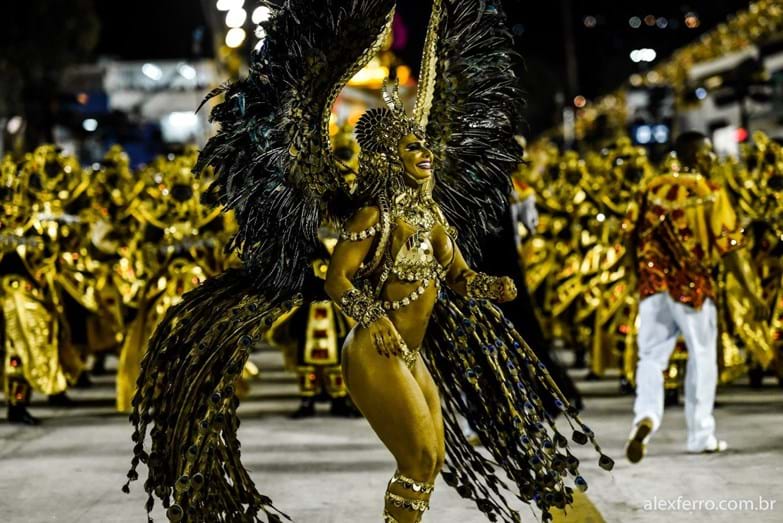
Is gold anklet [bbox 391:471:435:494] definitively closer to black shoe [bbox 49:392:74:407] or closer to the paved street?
the paved street

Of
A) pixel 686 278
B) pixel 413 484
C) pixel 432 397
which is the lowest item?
pixel 413 484

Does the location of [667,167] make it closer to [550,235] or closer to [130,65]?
[550,235]

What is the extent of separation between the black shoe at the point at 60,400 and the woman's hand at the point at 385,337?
7.73 meters

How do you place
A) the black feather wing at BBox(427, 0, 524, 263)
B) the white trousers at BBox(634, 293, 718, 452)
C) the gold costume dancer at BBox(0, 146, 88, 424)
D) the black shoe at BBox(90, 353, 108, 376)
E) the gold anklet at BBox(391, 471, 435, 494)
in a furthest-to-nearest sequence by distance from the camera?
the black shoe at BBox(90, 353, 108, 376), the gold costume dancer at BBox(0, 146, 88, 424), the white trousers at BBox(634, 293, 718, 452), the black feather wing at BBox(427, 0, 524, 263), the gold anklet at BBox(391, 471, 435, 494)

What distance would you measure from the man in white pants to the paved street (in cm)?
49

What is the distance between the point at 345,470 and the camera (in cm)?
905

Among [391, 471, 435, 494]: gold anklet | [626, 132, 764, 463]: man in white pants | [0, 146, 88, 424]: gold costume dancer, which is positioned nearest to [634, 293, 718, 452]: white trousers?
[626, 132, 764, 463]: man in white pants

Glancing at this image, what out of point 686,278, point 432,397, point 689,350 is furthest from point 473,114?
point 689,350

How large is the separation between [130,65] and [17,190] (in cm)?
4582

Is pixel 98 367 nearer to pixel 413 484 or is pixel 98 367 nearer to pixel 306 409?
pixel 306 409

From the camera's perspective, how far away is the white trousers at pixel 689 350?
8930mm

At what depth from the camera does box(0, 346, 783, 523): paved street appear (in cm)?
768

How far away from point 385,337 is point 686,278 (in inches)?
146

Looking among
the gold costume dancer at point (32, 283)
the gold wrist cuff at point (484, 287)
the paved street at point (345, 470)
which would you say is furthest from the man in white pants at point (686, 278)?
the gold costume dancer at point (32, 283)
